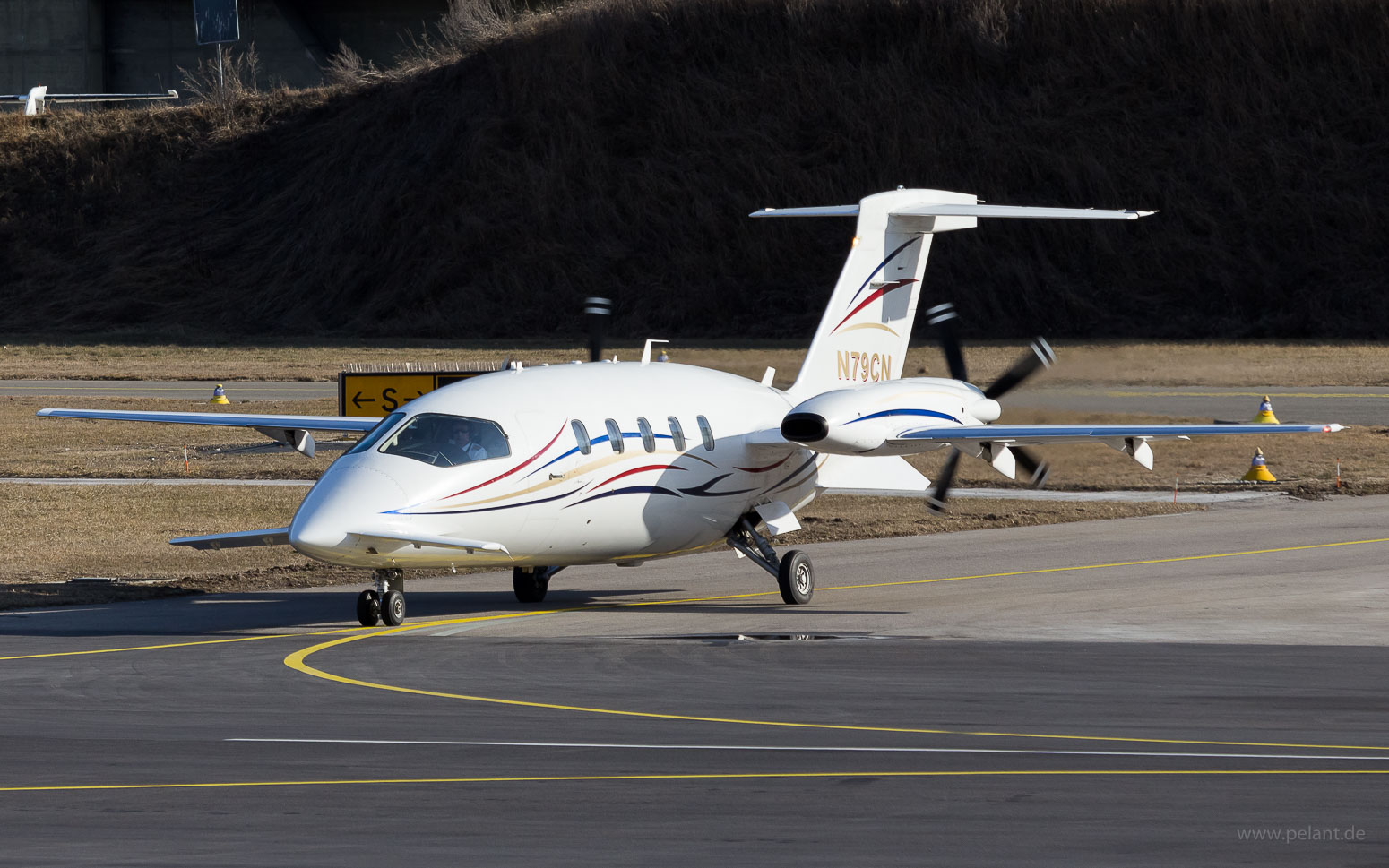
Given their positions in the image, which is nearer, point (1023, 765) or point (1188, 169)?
point (1023, 765)

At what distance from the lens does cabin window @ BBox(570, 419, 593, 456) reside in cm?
1912

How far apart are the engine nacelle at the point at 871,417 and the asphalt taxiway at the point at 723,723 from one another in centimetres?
193

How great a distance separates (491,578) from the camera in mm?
Answer: 23141

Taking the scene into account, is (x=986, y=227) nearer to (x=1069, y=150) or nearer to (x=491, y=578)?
(x=1069, y=150)

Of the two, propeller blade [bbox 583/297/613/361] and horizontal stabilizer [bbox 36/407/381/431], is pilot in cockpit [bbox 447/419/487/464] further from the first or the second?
propeller blade [bbox 583/297/613/361]

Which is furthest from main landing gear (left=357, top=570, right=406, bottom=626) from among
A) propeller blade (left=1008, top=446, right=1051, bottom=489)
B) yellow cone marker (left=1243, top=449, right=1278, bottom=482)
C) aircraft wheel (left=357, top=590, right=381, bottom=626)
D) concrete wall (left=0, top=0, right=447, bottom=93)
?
concrete wall (left=0, top=0, right=447, bottom=93)

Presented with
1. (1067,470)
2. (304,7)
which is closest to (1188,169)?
(1067,470)

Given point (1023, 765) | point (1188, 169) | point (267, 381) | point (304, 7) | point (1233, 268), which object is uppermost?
point (304, 7)

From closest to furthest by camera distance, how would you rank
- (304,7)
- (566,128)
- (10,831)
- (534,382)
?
(10,831), (534,382), (566,128), (304,7)

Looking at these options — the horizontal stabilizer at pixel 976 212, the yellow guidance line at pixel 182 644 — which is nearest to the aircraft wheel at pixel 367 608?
the yellow guidance line at pixel 182 644

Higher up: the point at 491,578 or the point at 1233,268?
the point at 1233,268

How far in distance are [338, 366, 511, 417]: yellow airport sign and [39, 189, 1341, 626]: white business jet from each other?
9.01 metres

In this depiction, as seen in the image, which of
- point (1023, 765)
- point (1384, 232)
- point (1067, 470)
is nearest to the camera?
point (1023, 765)

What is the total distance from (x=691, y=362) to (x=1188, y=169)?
50.8 metres
